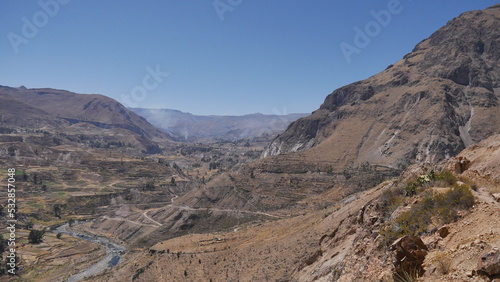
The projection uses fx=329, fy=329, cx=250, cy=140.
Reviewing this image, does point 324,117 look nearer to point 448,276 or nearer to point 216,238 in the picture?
point 216,238

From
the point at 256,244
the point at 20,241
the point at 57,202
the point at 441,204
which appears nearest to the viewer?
the point at 441,204

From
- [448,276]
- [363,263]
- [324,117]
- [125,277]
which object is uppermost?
[324,117]

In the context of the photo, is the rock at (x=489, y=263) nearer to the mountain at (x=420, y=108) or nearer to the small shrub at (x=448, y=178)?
the small shrub at (x=448, y=178)

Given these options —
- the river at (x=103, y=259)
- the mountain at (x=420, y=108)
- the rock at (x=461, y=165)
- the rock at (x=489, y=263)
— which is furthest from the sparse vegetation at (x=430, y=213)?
the mountain at (x=420, y=108)

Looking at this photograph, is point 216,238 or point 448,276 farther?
point 216,238

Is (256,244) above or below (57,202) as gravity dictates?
below

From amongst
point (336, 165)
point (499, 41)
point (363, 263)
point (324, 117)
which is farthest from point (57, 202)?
point (499, 41)
